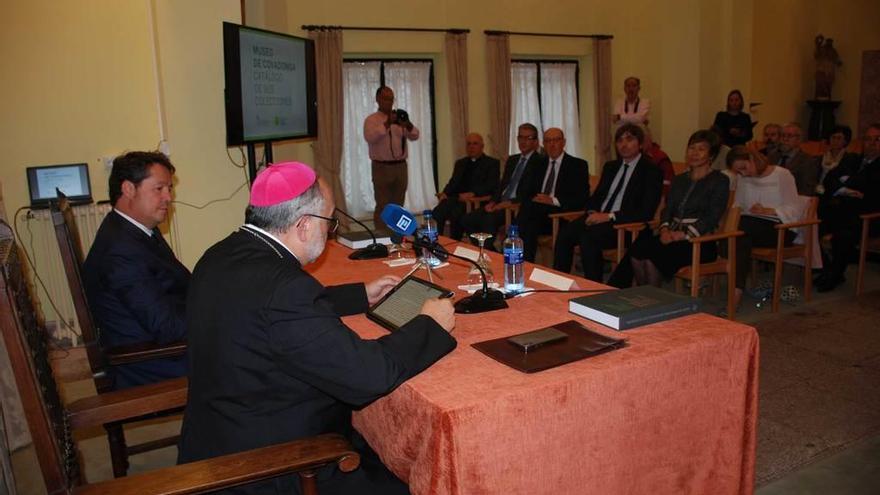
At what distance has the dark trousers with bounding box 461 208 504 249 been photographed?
5934 millimetres

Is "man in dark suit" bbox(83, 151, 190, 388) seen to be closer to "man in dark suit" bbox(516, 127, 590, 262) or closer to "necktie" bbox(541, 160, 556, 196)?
"man in dark suit" bbox(516, 127, 590, 262)

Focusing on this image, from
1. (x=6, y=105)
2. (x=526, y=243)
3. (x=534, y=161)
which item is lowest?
(x=526, y=243)

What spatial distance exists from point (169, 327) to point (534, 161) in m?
3.99

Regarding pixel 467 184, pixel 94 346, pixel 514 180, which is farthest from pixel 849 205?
pixel 94 346

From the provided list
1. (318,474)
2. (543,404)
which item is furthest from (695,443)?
(318,474)

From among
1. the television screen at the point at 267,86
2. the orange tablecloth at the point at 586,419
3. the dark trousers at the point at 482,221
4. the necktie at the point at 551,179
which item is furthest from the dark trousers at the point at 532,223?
the orange tablecloth at the point at 586,419

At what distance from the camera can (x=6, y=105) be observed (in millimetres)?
4234

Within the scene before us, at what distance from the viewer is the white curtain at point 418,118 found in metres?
8.30

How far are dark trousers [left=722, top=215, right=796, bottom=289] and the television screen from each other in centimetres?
308

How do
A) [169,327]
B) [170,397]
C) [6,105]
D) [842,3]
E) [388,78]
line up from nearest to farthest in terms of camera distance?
[170,397] → [169,327] → [6,105] → [388,78] → [842,3]

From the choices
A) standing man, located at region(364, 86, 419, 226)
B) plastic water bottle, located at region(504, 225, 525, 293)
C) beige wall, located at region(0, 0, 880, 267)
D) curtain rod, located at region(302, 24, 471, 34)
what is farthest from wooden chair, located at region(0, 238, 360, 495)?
curtain rod, located at region(302, 24, 471, 34)

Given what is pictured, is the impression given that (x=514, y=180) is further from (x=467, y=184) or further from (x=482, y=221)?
(x=467, y=184)

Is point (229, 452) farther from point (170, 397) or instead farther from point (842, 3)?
point (842, 3)

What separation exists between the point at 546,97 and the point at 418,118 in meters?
2.02
